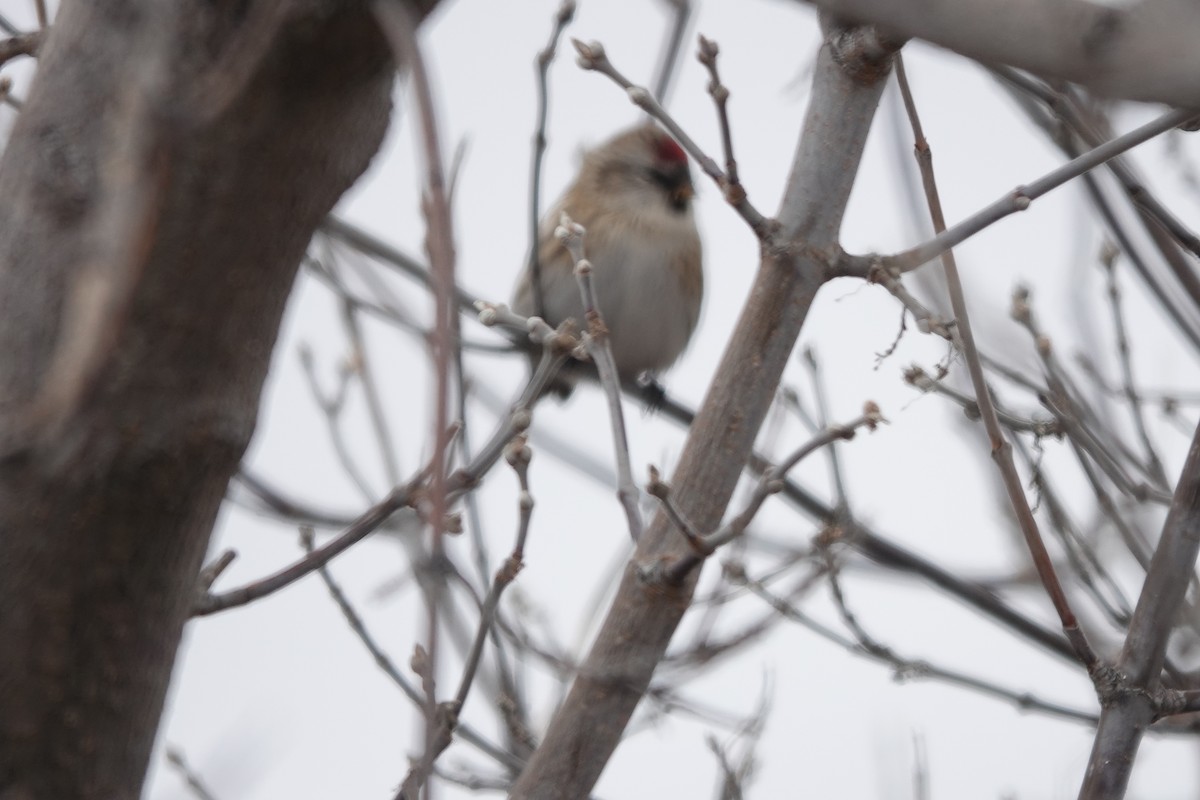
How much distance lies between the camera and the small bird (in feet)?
14.2

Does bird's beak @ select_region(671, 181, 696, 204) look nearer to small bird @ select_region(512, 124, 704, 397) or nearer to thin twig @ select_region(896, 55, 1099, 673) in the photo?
small bird @ select_region(512, 124, 704, 397)

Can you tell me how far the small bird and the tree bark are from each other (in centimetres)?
322

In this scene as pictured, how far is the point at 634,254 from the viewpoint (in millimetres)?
4363

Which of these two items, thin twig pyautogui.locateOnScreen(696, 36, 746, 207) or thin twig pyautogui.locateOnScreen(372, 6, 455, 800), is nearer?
thin twig pyautogui.locateOnScreen(372, 6, 455, 800)

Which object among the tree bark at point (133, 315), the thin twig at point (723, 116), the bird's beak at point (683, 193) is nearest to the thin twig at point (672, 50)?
the thin twig at point (723, 116)

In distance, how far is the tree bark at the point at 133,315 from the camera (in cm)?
87

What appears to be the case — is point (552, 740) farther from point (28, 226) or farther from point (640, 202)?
point (640, 202)

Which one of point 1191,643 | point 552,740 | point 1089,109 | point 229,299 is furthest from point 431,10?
point 1191,643

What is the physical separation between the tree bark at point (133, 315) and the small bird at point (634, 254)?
322 cm

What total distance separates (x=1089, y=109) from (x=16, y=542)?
2311 mm

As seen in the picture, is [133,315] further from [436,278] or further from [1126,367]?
[1126,367]

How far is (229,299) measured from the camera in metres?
0.92

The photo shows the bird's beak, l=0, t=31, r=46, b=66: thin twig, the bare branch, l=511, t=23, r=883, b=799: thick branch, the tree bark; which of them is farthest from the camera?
the bird's beak

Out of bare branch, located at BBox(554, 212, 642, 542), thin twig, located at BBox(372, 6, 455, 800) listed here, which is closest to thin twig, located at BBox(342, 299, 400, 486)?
bare branch, located at BBox(554, 212, 642, 542)
